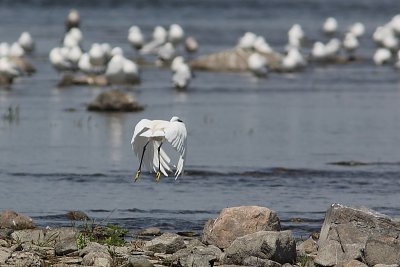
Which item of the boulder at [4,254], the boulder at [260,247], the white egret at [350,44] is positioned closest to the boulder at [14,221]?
the boulder at [4,254]

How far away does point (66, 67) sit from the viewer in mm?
30781

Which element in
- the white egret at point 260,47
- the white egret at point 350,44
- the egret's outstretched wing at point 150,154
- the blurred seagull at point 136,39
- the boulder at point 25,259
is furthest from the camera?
the white egret at point 350,44

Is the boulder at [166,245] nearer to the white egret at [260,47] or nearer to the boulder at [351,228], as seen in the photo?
the boulder at [351,228]

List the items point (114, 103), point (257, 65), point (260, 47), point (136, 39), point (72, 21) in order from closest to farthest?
1. point (114, 103)
2. point (257, 65)
3. point (260, 47)
4. point (136, 39)
5. point (72, 21)

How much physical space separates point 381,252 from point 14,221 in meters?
3.47

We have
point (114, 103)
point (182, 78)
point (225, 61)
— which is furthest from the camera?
Result: point (225, 61)

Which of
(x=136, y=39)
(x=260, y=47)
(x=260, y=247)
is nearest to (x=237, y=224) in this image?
(x=260, y=247)

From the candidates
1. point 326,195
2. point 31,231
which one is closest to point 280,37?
point 326,195

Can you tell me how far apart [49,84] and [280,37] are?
1536 centimetres

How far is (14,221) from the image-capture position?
11438 millimetres

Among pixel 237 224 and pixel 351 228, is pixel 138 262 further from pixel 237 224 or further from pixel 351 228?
pixel 351 228

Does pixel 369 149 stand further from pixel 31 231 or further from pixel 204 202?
pixel 31 231

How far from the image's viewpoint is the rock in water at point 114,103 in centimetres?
2256

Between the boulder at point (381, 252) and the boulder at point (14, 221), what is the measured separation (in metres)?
3.24
